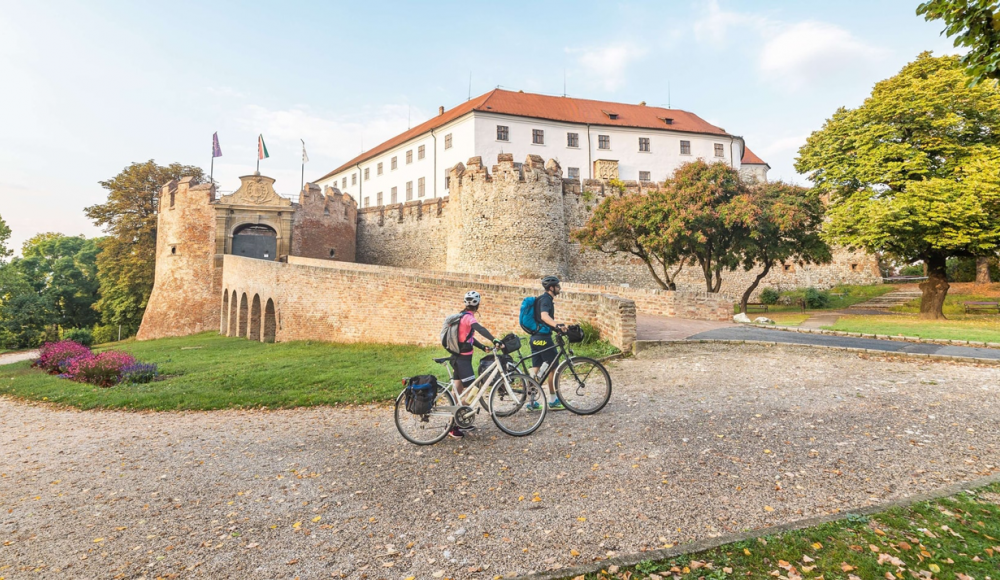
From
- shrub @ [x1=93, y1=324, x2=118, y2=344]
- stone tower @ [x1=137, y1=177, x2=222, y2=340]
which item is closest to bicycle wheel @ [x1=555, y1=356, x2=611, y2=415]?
stone tower @ [x1=137, y1=177, x2=222, y2=340]

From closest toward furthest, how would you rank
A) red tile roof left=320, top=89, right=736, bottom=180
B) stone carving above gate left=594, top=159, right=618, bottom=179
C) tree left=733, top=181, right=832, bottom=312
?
tree left=733, top=181, right=832, bottom=312 < stone carving above gate left=594, top=159, right=618, bottom=179 < red tile roof left=320, top=89, right=736, bottom=180

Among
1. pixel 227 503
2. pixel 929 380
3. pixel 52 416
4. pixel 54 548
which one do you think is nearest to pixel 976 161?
pixel 929 380

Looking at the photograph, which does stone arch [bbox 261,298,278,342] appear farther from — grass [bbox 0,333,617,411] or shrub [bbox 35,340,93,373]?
shrub [bbox 35,340,93,373]

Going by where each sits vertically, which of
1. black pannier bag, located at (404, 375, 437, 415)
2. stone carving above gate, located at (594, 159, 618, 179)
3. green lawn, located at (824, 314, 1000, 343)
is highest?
stone carving above gate, located at (594, 159, 618, 179)

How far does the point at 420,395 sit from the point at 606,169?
122 feet

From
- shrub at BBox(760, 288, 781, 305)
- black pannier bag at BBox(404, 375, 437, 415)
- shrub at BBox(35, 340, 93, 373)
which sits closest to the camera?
black pannier bag at BBox(404, 375, 437, 415)

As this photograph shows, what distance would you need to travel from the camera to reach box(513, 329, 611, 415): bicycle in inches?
259

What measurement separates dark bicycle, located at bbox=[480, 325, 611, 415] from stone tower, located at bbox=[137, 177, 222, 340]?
2980 centimetres

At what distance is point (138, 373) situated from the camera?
13.0m

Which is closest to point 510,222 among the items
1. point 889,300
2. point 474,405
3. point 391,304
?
point 391,304

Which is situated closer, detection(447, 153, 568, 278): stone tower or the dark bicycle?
the dark bicycle

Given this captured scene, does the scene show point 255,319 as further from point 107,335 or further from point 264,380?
point 107,335

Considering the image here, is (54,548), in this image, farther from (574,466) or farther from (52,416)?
(52,416)

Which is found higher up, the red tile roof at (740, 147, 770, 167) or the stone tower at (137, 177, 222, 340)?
the red tile roof at (740, 147, 770, 167)
